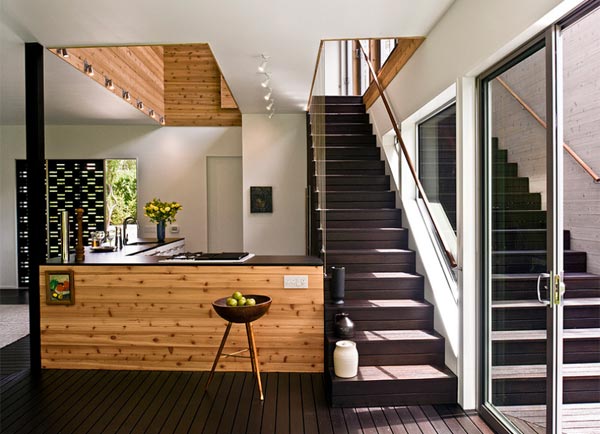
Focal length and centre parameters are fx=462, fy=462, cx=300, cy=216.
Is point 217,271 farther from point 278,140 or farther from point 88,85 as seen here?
point 278,140

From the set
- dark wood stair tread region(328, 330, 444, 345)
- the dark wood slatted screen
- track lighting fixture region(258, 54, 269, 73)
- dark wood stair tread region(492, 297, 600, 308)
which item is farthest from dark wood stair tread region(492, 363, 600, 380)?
the dark wood slatted screen

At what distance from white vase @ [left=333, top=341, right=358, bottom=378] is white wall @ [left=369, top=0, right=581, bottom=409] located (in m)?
0.71

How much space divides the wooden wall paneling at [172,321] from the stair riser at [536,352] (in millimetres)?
1400

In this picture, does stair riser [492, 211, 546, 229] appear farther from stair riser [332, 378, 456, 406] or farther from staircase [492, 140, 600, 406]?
stair riser [332, 378, 456, 406]

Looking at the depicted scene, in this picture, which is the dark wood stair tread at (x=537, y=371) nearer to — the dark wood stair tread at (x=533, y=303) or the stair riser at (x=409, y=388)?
the dark wood stair tread at (x=533, y=303)

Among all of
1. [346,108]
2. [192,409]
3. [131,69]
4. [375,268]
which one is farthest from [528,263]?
[131,69]

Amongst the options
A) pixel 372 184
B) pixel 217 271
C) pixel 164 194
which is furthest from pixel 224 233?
pixel 217 271

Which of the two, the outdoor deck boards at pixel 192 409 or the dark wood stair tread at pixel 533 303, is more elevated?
the dark wood stair tread at pixel 533 303

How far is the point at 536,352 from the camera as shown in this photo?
8.02 feet

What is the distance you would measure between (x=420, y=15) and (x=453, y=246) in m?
1.87

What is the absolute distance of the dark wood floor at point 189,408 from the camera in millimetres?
2820

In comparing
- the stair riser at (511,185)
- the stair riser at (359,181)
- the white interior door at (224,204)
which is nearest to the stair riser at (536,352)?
the stair riser at (511,185)

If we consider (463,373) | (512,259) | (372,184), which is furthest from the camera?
(372,184)

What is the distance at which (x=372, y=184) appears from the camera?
17.6 ft
